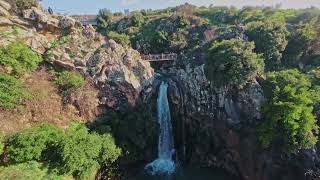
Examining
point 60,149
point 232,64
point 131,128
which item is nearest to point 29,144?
point 60,149

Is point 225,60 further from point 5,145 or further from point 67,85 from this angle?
point 5,145

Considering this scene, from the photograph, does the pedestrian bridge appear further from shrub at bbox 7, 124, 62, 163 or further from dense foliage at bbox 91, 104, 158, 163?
shrub at bbox 7, 124, 62, 163

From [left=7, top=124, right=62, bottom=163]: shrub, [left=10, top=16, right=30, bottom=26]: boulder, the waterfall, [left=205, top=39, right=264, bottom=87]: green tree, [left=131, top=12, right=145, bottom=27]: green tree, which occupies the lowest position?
the waterfall

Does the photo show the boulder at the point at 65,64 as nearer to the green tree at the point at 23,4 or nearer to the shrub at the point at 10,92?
the shrub at the point at 10,92

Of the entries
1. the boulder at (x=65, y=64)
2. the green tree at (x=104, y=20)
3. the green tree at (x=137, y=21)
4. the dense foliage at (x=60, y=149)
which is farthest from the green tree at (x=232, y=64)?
the green tree at (x=104, y=20)

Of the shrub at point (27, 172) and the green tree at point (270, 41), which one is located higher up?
the green tree at point (270, 41)

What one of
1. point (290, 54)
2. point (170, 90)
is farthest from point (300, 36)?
point (170, 90)

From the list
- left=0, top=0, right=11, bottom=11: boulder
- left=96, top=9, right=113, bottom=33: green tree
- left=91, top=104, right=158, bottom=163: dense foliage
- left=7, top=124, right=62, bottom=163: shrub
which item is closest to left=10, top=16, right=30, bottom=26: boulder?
left=0, top=0, right=11, bottom=11: boulder
